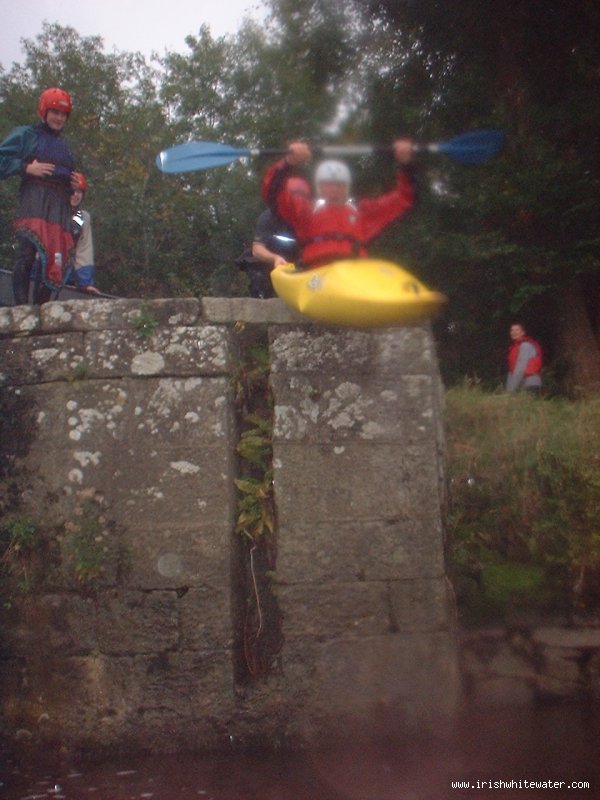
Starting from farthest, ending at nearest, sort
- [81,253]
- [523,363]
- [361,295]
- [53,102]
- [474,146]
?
[523,363]
[81,253]
[53,102]
[474,146]
[361,295]

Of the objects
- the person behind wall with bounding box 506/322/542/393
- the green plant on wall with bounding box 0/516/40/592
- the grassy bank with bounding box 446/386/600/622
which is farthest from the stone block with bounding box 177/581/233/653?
the person behind wall with bounding box 506/322/542/393

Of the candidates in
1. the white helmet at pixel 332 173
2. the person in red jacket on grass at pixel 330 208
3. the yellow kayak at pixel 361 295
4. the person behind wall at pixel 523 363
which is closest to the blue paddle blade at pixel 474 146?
the person in red jacket on grass at pixel 330 208

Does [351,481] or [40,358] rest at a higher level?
[40,358]

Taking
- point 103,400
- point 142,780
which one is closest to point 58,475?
point 103,400

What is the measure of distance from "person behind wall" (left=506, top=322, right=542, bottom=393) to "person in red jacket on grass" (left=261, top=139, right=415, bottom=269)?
8.61ft

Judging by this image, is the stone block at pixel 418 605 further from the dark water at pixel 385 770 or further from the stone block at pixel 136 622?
the stone block at pixel 136 622

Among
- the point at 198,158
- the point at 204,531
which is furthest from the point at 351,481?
the point at 198,158

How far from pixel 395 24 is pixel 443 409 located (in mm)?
5308

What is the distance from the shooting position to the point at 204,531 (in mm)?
4730

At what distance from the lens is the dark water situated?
160 inches

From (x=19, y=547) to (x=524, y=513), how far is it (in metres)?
2.70

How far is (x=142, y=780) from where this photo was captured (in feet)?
14.2

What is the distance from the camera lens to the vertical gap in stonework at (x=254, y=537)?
Result: 4.74m

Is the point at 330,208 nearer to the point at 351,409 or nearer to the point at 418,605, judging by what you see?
the point at 351,409
